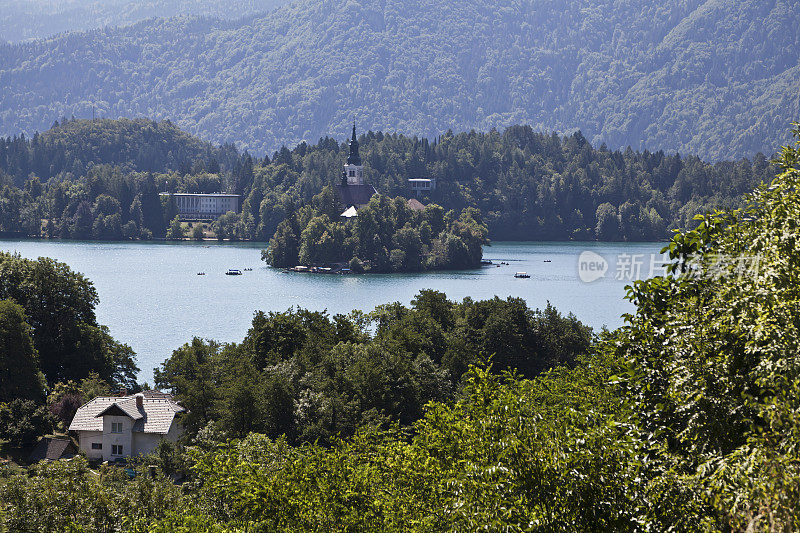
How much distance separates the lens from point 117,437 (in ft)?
110

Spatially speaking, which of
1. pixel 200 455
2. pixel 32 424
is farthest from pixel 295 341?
pixel 200 455

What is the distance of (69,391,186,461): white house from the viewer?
33.1 metres

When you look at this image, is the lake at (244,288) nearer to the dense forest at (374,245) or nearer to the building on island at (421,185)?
the dense forest at (374,245)

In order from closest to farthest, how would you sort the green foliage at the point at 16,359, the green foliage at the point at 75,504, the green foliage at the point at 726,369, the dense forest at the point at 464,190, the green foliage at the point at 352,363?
the green foliage at the point at 726,369 < the green foliage at the point at 75,504 < the green foliage at the point at 352,363 < the green foliage at the point at 16,359 < the dense forest at the point at 464,190

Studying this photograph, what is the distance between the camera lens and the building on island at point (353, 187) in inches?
5266

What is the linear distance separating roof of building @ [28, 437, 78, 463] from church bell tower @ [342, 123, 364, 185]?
361ft

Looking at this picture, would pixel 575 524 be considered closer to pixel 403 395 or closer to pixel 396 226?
pixel 403 395

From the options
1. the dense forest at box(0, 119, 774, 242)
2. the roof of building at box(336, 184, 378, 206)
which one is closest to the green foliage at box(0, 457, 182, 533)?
the roof of building at box(336, 184, 378, 206)

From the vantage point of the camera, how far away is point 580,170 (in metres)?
163

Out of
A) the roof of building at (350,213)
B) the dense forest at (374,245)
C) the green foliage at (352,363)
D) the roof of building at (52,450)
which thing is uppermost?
the roof of building at (350,213)

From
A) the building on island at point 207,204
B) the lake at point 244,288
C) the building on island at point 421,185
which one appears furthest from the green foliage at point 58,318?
the building on island at point 207,204

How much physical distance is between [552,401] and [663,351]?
937 cm

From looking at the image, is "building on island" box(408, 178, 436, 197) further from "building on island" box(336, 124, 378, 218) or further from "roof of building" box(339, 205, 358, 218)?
"roof of building" box(339, 205, 358, 218)

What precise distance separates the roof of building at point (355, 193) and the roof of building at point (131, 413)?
3925 inches
